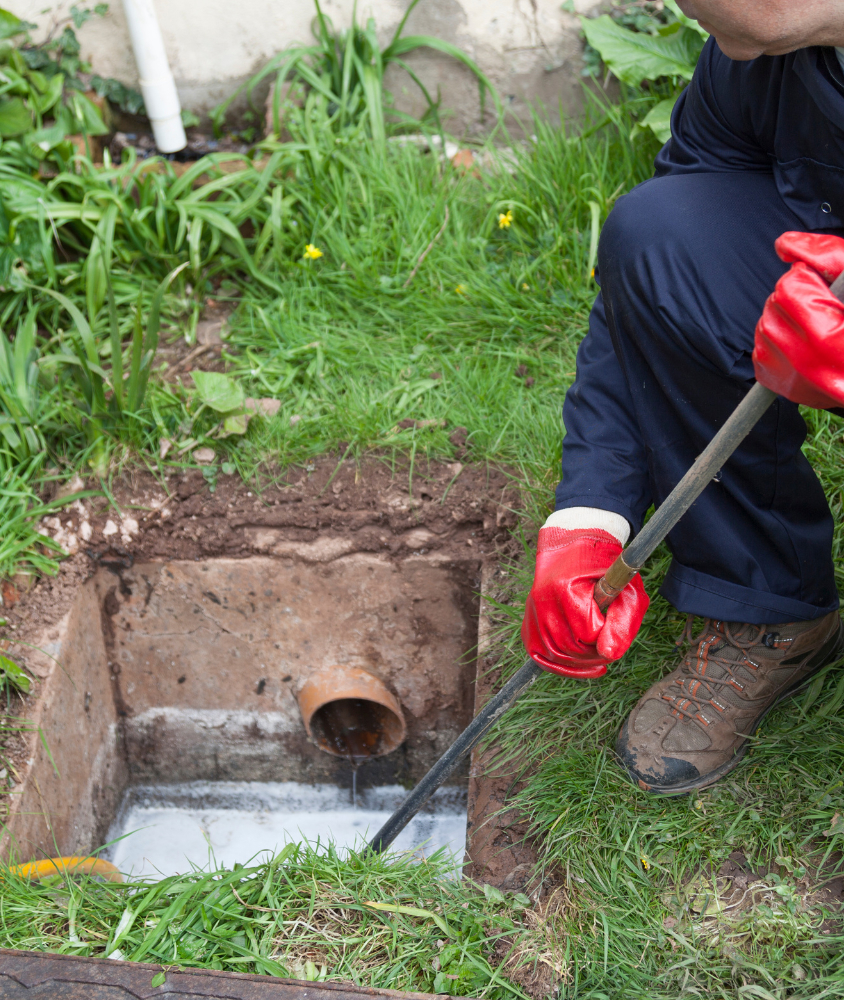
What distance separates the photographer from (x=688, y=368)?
136 centimetres

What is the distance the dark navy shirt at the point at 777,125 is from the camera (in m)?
1.20

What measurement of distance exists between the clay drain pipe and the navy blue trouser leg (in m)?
0.96

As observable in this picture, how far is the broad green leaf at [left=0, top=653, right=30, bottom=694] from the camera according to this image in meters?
1.89

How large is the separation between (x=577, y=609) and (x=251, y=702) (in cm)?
133

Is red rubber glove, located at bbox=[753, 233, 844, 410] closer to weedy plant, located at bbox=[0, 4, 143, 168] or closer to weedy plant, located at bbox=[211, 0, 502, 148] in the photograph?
weedy plant, located at bbox=[211, 0, 502, 148]

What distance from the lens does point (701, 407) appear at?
1.39m

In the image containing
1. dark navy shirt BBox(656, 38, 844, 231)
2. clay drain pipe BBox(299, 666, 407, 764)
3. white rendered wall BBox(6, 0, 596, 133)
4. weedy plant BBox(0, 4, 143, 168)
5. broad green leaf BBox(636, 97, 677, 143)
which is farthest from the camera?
white rendered wall BBox(6, 0, 596, 133)

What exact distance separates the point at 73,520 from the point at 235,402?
0.52 m

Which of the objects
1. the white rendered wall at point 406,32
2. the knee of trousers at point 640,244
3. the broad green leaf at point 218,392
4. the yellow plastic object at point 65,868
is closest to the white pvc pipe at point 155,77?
the white rendered wall at point 406,32

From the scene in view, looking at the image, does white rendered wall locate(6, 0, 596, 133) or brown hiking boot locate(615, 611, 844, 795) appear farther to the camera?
white rendered wall locate(6, 0, 596, 133)

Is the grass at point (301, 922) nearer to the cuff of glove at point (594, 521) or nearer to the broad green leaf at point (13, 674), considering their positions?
the broad green leaf at point (13, 674)

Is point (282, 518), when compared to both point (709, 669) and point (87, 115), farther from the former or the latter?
point (87, 115)

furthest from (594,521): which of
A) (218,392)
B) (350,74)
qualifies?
(350,74)

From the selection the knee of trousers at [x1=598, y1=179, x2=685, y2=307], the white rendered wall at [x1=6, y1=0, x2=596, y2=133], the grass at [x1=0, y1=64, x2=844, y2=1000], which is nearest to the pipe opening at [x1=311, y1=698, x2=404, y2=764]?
the grass at [x1=0, y1=64, x2=844, y2=1000]
